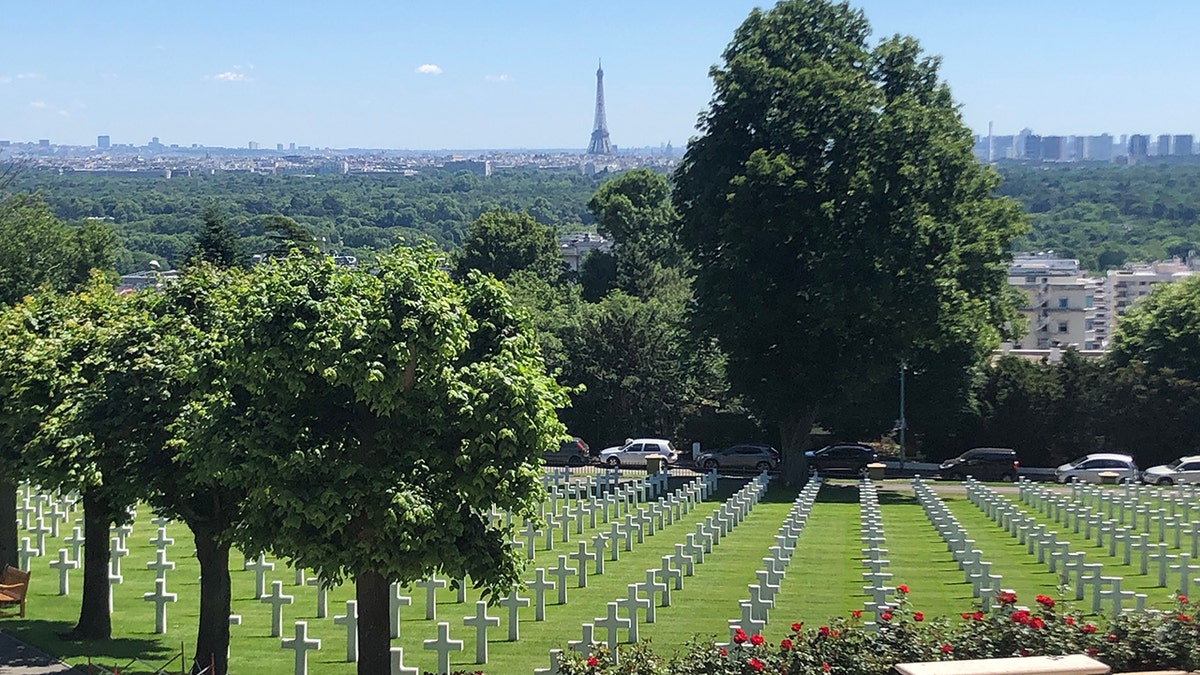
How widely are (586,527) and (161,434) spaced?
1513 cm

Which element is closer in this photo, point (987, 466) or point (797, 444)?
point (797, 444)

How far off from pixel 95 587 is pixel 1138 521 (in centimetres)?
2048

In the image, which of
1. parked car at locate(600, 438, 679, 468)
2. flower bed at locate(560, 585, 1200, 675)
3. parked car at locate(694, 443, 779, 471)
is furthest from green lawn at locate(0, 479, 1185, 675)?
parked car at locate(694, 443, 779, 471)

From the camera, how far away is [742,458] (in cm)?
5012

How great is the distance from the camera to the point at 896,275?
41844mm

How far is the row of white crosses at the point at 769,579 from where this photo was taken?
17.2 m

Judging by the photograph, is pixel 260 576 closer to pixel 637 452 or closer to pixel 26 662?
pixel 26 662

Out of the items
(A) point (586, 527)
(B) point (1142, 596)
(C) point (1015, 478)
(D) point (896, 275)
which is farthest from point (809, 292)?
(B) point (1142, 596)

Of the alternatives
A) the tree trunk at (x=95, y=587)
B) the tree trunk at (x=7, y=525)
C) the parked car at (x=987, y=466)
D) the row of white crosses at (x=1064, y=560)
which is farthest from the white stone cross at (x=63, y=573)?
the parked car at (x=987, y=466)

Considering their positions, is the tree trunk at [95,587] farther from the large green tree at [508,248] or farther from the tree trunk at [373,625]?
the large green tree at [508,248]

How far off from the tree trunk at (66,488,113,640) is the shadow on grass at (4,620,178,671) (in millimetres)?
185

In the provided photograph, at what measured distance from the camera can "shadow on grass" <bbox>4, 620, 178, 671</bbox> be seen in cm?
1892

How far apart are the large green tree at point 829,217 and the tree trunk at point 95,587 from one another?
25263 millimetres

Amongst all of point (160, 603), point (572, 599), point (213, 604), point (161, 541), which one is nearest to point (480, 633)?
point (213, 604)
